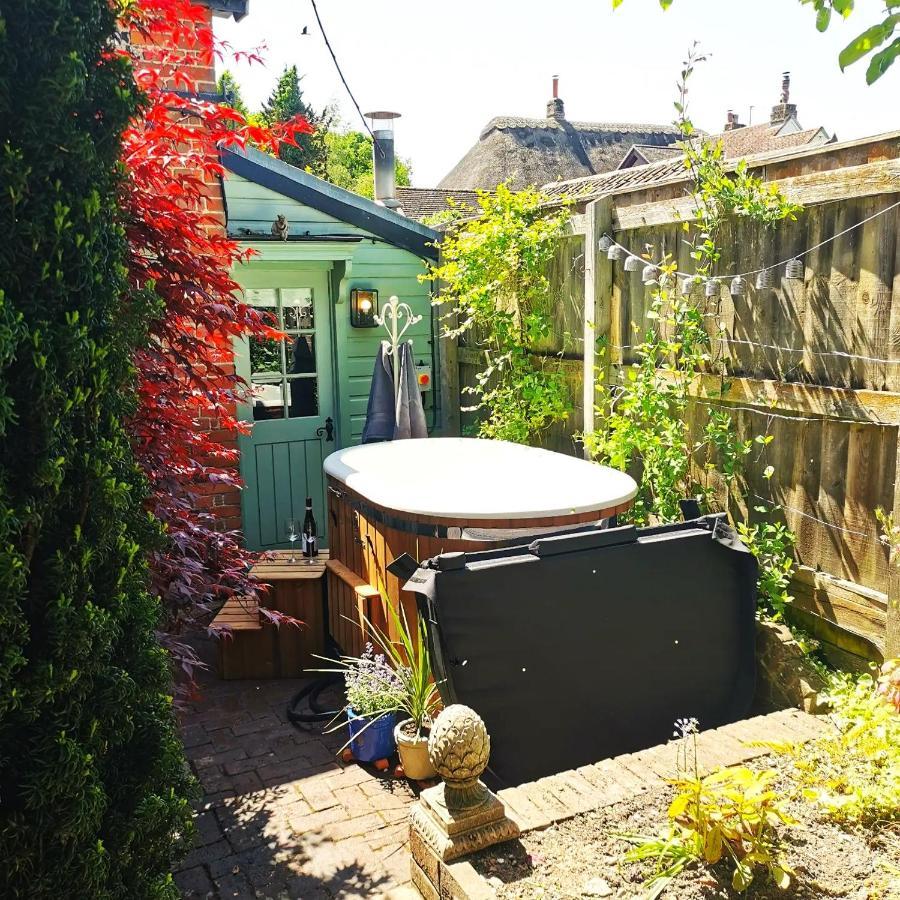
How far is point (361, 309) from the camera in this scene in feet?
21.3

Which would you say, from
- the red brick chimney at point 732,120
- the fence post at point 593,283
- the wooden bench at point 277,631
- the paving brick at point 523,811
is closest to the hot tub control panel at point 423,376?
the fence post at point 593,283

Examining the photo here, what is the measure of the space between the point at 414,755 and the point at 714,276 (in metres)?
2.62

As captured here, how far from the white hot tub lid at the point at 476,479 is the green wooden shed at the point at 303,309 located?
1340mm

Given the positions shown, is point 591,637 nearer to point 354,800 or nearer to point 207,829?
point 354,800

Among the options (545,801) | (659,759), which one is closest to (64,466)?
(545,801)

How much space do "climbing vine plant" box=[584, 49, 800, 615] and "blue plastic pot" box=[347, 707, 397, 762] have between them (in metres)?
1.74

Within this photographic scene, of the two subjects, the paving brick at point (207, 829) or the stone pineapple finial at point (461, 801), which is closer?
the stone pineapple finial at point (461, 801)

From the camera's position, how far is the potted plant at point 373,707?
134 inches

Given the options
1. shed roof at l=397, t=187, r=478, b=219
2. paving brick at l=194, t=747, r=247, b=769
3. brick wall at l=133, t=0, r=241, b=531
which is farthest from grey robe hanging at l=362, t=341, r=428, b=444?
shed roof at l=397, t=187, r=478, b=219

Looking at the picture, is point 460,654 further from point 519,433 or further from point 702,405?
point 519,433

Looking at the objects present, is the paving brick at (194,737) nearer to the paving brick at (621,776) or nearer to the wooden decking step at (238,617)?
the wooden decking step at (238,617)

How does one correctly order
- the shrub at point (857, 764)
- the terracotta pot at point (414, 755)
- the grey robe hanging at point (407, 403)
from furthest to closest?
the grey robe hanging at point (407, 403) < the terracotta pot at point (414, 755) < the shrub at point (857, 764)

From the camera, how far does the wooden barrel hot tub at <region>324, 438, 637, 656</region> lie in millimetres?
3570

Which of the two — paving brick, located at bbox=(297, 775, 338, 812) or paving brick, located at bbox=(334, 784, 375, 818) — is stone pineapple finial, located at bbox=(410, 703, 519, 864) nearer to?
paving brick, located at bbox=(334, 784, 375, 818)
